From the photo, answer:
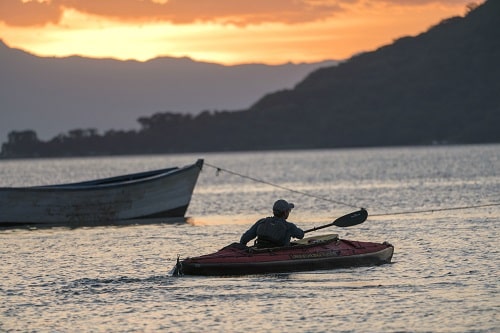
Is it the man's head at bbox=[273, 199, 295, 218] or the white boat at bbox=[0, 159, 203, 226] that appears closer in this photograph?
the man's head at bbox=[273, 199, 295, 218]

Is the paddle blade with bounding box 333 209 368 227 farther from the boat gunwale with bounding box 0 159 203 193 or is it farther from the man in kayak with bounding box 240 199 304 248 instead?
the boat gunwale with bounding box 0 159 203 193

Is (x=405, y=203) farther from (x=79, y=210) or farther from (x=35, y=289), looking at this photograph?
(x=35, y=289)

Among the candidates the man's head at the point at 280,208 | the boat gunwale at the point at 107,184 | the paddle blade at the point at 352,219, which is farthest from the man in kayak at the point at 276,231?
the boat gunwale at the point at 107,184

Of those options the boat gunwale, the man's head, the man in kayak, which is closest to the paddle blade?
the man in kayak

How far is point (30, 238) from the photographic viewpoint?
42062mm

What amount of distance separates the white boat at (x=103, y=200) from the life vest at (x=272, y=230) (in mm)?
19837

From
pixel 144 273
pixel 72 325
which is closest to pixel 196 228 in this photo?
pixel 144 273

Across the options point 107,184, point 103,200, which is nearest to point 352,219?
point 103,200

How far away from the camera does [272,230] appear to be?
28.0m

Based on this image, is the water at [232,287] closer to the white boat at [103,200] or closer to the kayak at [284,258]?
the kayak at [284,258]

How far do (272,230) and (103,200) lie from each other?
69.2 feet

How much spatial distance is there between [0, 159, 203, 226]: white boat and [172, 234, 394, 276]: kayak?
1925 centimetres

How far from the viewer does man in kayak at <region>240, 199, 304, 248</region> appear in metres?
28.0

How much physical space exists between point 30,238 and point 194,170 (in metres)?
10.3
